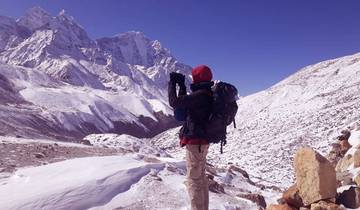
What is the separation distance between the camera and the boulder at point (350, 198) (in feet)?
29.0

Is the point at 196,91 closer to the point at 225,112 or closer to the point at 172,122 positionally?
the point at 225,112

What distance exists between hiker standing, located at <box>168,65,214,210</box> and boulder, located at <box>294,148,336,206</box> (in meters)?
2.97

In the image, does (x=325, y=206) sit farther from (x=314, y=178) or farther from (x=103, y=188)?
(x=103, y=188)

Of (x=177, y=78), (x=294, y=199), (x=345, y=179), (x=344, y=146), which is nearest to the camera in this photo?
(x=177, y=78)

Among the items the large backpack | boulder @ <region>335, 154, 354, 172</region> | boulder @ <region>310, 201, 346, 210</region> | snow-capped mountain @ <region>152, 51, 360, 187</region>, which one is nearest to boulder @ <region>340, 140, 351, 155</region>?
boulder @ <region>335, 154, 354, 172</region>

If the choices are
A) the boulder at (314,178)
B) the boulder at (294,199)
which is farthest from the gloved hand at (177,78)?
the boulder at (294,199)

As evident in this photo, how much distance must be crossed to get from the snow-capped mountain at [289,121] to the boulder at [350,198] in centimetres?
1963

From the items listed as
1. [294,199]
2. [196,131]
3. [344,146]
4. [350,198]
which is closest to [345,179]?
[350,198]

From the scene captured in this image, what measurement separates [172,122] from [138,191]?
370 feet

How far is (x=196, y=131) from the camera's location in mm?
6988

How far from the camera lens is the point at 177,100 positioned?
6.80 metres

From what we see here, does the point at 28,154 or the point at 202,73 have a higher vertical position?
Answer: the point at 202,73

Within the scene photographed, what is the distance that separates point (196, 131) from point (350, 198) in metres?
3.97

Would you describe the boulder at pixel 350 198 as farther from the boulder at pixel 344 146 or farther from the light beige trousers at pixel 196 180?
the boulder at pixel 344 146
